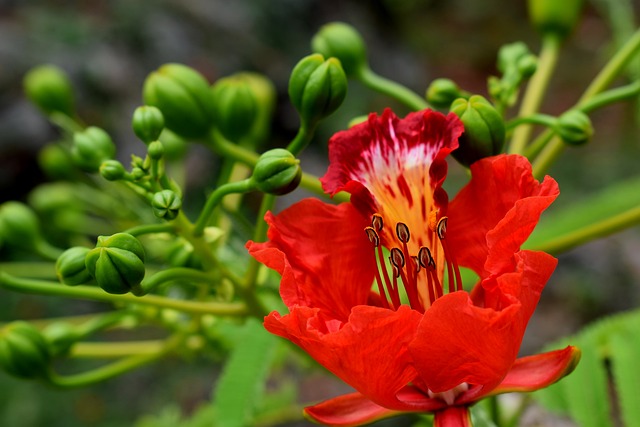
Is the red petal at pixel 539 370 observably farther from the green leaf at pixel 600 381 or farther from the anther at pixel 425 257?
the green leaf at pixel 600 381

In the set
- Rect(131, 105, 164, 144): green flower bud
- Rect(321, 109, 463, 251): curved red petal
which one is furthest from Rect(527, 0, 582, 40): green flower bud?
Rect(131, 105, 164, 144): green flower bud

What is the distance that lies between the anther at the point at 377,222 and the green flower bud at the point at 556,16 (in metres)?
0.82

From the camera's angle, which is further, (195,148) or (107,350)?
(195,148)

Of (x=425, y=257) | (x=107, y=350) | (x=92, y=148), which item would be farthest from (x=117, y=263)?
(x=107, y=350)

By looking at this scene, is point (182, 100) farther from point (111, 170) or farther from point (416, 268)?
point (416, 268)

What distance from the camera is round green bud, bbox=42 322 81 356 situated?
142cm

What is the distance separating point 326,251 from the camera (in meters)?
1.10

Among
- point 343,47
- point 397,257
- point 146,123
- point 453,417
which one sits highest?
point 343,47

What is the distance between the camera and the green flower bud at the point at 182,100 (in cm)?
133

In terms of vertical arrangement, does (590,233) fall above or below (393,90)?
below

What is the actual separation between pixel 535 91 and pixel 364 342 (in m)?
0.85

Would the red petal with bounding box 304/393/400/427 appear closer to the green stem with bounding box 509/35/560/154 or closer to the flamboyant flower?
the flamboyant flower

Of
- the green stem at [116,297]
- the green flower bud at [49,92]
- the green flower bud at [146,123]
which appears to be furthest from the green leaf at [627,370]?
the green flower bud at [49,92]

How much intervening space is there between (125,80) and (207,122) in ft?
9.04
